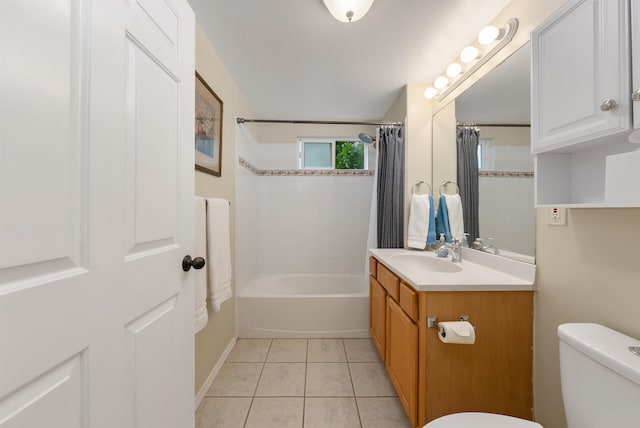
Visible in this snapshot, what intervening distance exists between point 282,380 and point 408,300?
109 centimetres

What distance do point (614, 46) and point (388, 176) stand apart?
1589mm

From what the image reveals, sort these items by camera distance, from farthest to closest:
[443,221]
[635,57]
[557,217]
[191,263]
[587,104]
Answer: [443,221] → [557,217] → [191,263] → [587,104] → [635,57]

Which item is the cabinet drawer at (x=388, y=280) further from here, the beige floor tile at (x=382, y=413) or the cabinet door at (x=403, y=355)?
the beige floor tile at (x=382, y=413)

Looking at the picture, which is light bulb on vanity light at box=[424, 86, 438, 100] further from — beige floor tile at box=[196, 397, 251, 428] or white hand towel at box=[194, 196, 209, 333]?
beige floor tile at box=[196, 397, 251, 428]

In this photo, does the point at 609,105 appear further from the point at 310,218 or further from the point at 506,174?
the point at 310,218

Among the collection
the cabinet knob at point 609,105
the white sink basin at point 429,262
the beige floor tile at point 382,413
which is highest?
the cabinet knob at point 609,105

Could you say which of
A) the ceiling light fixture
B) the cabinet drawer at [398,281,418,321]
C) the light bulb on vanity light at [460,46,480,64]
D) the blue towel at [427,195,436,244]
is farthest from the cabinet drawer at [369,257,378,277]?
the ceiling light fixture

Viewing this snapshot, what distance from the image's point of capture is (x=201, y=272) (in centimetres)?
141

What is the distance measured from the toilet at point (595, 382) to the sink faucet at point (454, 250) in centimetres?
86

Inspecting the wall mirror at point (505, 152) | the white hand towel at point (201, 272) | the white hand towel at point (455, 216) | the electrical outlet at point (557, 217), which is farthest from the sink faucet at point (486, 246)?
the white hand towel at point (201, 272)

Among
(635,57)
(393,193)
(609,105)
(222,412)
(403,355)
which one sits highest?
(635,57)

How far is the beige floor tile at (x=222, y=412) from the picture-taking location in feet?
4.69

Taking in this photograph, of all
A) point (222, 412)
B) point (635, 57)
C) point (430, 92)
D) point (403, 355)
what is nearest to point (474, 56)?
point (430, 92)

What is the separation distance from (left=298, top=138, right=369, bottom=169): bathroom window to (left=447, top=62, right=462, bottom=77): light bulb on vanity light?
1498 millimetres
